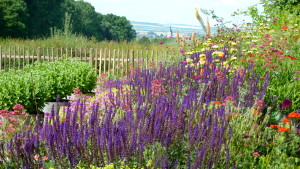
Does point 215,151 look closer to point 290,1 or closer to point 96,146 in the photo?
point 96,146

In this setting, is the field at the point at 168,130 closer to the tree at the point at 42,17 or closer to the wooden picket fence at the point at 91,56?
the wooden picket fence at the point at 91,56

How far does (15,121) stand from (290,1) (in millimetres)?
15542

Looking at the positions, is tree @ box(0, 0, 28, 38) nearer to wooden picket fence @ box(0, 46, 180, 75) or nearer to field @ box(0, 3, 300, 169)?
wooden picket fence @ box(0, 46, 180, 75)

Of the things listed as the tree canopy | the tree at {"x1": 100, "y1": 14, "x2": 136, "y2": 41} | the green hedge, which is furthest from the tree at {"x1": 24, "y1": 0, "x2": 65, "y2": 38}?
the tree at {"x1": 100, "y1": 14, "x2": 136, "y2": 41}

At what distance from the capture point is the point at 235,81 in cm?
514

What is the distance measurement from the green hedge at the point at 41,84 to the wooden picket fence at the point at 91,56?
313 cm

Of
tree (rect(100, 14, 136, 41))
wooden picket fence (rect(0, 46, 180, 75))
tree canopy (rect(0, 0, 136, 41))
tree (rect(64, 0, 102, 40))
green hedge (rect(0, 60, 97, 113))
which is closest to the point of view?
green hedge (rect(0, 60, 97, 113))

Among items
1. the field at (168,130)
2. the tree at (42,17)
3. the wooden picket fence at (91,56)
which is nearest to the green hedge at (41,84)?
the field at (168,130)

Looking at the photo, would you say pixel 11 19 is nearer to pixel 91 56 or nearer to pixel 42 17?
pixel 42 17

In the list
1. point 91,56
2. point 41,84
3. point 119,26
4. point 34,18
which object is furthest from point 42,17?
point 119,26

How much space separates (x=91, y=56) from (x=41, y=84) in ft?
21.1

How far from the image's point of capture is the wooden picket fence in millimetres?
13213

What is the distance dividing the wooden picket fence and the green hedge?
10.3 feet

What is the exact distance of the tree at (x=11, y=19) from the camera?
3371 cm
